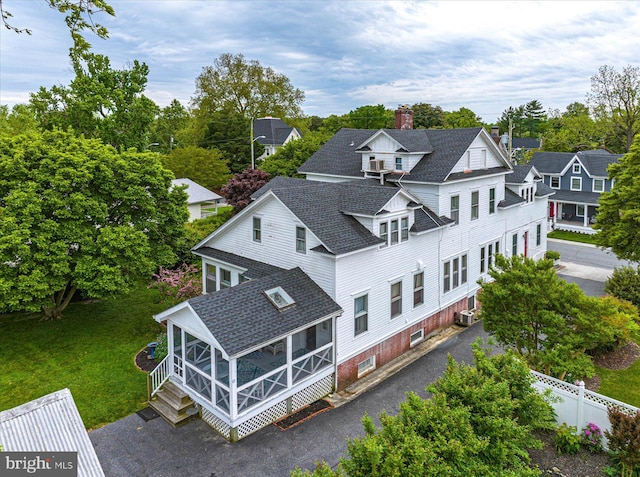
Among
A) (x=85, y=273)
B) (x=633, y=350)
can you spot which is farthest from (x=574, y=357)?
(x=85, y=273)

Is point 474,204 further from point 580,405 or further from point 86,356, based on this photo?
point 86,356

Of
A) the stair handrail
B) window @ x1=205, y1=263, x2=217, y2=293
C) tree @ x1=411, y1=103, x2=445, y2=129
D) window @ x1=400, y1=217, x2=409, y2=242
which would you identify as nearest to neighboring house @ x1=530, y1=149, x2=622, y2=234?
window @ x1=400, y1=217, x2=409, y2=242

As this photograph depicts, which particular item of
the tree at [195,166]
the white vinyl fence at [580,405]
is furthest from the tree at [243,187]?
the white vinyl fence at [580,405]

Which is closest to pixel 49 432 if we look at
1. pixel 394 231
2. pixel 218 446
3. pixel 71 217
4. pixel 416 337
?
pixel 218 446

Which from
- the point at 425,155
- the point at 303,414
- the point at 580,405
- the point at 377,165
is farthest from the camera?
the point at 377,165

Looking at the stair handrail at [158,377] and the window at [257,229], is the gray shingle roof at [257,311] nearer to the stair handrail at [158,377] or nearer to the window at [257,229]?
the window at [257,229]

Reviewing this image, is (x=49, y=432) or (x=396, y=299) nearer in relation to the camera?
(x=49, y=432)
